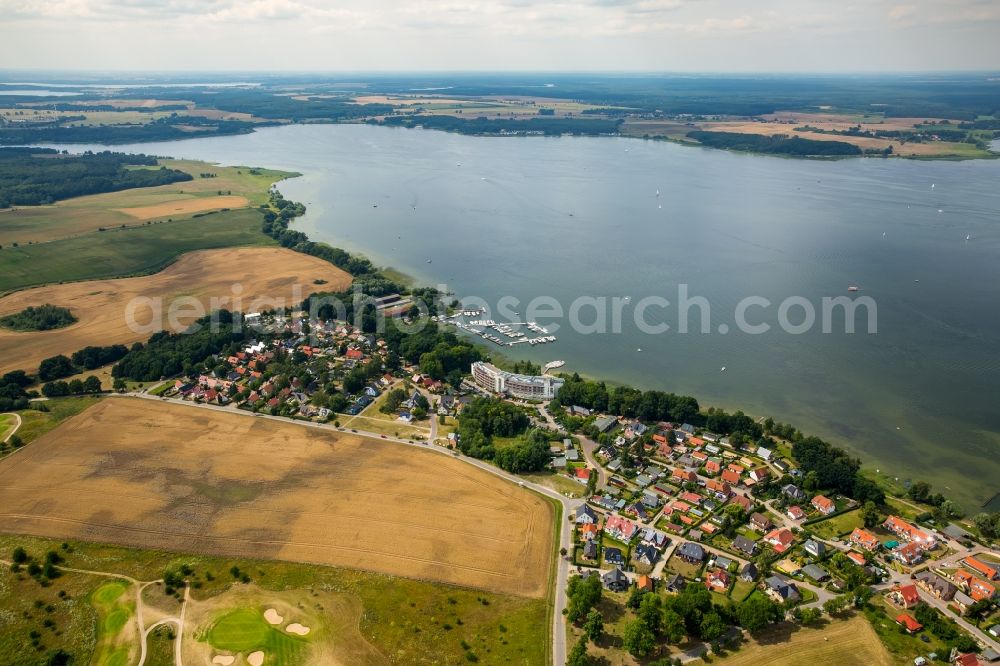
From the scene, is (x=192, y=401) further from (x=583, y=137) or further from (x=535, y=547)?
(x=583, y=137)

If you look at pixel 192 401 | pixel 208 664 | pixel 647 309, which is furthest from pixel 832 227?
pixel 208 664

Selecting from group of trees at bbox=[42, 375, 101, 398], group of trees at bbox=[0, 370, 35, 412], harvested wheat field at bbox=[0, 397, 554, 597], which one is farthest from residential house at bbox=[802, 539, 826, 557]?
group of trees at bbox=[0, 370, 35, 412]

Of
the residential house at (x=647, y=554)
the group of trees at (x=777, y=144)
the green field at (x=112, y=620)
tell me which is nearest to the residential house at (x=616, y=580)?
the residential house at (x=647, y=554)

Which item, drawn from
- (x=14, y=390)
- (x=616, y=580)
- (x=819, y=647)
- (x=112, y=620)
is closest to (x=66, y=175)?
(x=14, y=390)

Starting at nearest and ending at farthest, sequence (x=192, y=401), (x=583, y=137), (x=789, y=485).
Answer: (x=789, y=485), (x=192, y=401), (x=583, y=137)

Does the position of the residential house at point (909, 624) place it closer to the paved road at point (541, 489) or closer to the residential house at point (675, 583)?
the residential house at point (675, 583)

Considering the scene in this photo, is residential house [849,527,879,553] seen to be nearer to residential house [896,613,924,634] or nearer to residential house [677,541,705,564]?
residential house [896,613,924,634]
